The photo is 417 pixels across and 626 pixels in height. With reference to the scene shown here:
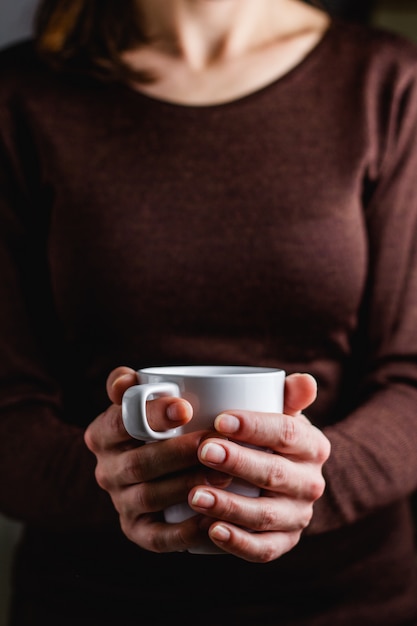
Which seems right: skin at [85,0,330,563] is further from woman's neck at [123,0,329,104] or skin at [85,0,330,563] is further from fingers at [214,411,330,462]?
woman's neck at [123,0,329,104]

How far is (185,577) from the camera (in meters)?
0.79

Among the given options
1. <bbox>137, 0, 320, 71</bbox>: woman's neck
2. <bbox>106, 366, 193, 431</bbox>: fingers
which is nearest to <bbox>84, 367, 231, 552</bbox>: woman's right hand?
<bbox>106, 366, 193, 431</bbox>: fingers

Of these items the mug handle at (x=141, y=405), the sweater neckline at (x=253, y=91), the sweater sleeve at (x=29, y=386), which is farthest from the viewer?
the sweater neckline at (x=253, y=91)

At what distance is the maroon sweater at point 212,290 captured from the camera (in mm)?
795

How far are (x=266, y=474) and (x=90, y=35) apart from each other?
0.64 metres

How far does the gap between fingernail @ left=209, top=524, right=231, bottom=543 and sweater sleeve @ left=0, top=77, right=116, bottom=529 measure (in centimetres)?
20

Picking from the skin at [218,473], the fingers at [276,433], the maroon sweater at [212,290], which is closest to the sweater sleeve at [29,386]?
the maroon sweater at [212,290]

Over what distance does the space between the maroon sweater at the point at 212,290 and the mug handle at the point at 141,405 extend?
250 millimetres

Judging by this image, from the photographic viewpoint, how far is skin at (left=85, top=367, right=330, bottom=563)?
21.5 inches

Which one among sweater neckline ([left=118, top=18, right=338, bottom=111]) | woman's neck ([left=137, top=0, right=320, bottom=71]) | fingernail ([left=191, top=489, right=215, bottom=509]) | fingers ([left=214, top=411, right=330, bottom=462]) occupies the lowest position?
fingernail ([left=191, top=489, right=215, bottom=509])

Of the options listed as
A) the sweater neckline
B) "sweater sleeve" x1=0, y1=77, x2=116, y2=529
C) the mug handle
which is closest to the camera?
the mug handle

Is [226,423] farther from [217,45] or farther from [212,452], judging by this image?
[217,45]

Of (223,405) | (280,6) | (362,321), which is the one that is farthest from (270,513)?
(280,6)

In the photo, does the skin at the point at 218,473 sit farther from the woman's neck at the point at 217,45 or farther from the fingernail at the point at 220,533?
the woman's neck at the point at 217,45
